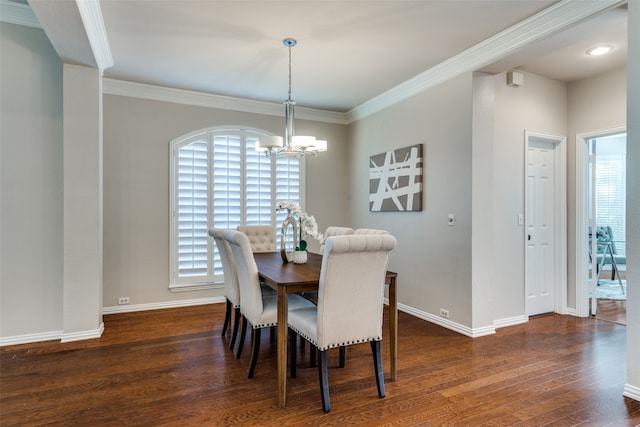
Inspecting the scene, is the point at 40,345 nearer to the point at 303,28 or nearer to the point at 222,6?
the point at 222,6

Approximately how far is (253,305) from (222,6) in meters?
2.20

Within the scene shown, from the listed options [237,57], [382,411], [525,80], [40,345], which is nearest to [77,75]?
[237,57]

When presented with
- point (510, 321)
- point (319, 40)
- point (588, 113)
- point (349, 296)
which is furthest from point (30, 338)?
point (588, 113)

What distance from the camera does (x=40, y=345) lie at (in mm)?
3219

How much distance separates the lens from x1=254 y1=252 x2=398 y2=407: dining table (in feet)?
7.32

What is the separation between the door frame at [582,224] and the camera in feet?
13.3

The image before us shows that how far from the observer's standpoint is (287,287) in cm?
228

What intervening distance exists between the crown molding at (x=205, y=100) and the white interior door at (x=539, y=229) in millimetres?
2757

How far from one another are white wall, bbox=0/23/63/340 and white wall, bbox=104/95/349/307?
34.7 inches

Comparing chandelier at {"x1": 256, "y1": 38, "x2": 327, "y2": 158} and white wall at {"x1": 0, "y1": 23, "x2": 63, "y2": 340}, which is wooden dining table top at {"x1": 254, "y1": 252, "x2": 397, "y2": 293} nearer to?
chandelier at {"x1": 256, "y1": 38, "x2": 327, "y2": 158}

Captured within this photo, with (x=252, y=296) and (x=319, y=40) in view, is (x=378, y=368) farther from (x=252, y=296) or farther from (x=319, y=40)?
(x=319, y=40)

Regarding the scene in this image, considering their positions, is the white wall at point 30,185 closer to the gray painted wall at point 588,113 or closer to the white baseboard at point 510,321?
the white baseboard at point 510,321

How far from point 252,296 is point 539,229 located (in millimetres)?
3355

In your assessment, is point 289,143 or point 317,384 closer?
point 317,384
